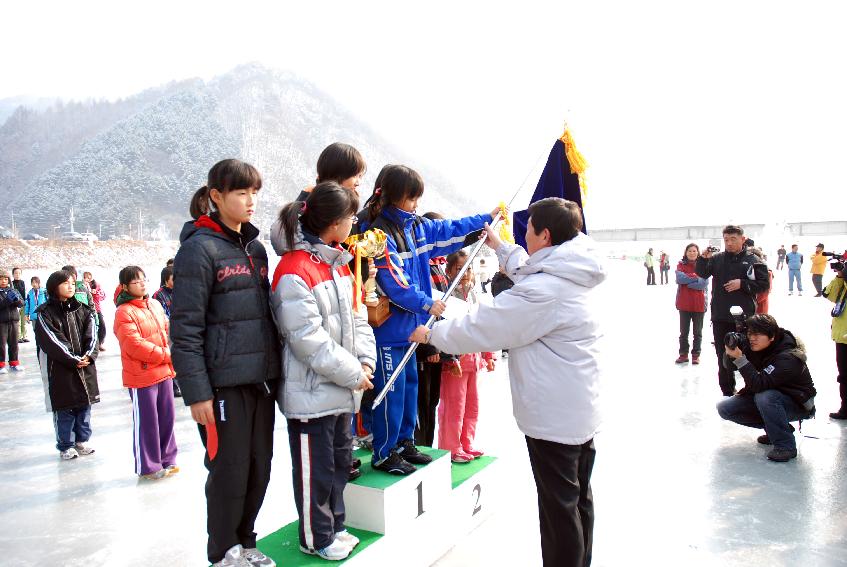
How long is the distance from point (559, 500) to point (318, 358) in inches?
41.4

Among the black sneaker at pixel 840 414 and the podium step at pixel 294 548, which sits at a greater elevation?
the podium step at pixel 294 548

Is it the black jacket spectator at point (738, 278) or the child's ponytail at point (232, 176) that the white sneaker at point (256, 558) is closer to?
the child's ponytail at point (232, 176)

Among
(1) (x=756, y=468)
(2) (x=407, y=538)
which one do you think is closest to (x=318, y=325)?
(2) (x=407, y=538)

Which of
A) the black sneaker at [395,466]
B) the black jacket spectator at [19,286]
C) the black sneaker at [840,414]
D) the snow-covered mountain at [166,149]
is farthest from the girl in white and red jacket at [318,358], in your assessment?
the snow-covered mountain at [166,149]

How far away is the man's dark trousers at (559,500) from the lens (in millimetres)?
2125

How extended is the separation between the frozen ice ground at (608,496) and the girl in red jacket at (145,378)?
0.18 meters

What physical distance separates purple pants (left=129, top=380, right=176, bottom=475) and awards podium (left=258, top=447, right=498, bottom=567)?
72.0 inches

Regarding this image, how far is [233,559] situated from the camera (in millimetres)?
2033

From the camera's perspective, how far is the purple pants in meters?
3.86

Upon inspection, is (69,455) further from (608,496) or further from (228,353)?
(608,496)

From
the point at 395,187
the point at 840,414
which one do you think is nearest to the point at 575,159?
the point at 395,187

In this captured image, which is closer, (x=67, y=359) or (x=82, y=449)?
(x=67, y=359)

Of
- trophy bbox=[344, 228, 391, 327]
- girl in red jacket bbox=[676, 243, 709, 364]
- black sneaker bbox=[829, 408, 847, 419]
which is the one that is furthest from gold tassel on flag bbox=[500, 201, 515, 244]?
girl in red jacket bbox=[676, 243, 709, 364]

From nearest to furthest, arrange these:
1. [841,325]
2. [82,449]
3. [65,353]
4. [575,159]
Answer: [575,159], [65,353], [82,449], [841,325]
